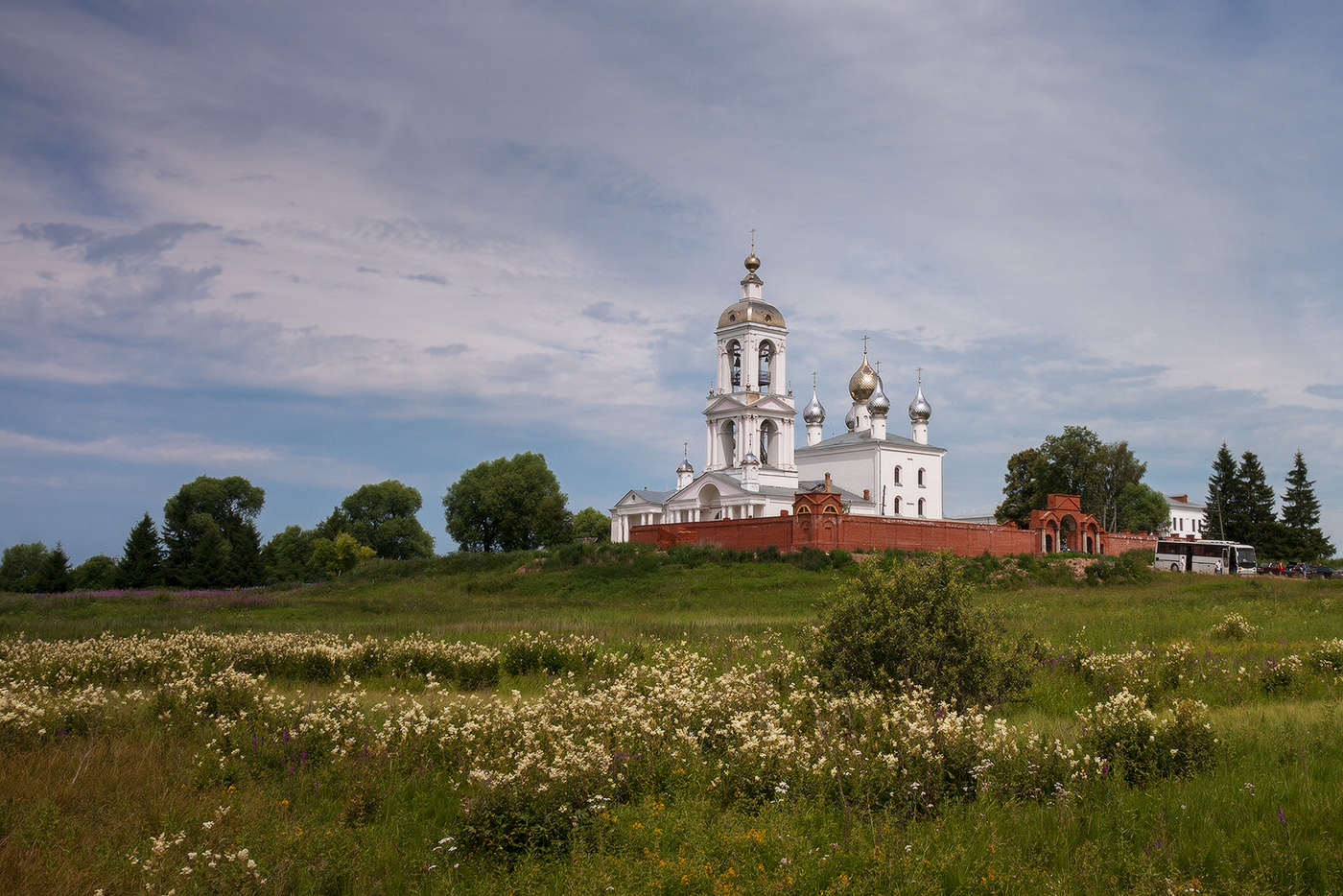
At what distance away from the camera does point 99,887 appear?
535 centimetres

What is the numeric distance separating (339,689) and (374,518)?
8393cm

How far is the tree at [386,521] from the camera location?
89.2 m

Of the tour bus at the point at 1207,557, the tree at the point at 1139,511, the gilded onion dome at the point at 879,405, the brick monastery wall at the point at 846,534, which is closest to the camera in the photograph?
the brick monastery wall at the point at 846,534

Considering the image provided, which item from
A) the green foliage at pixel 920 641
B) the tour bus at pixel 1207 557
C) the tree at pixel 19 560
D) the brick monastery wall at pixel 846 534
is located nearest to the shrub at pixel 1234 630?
the green foliage at pixel 920 641

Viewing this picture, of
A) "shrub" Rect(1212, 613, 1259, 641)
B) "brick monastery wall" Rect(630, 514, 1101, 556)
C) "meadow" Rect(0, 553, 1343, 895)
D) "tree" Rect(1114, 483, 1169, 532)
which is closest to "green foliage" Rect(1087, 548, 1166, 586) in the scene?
"brick monastery wall" Rect(630, 514, 1101, 556)

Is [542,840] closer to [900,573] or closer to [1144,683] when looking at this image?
[900,573]

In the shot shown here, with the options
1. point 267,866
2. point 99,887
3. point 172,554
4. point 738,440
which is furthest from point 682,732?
point 172,554

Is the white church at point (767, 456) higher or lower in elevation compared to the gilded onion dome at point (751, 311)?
lower

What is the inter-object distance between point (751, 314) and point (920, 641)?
5289 cm

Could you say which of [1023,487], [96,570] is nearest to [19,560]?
[96,570]

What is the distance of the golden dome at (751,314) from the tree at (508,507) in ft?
79.0

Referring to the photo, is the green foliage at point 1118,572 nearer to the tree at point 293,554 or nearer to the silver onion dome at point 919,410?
the silver onion dome at point 919,410

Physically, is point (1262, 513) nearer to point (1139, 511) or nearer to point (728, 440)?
point (1139, 511)

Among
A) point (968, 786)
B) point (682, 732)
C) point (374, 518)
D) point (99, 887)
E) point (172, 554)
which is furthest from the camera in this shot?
point (374, 518)
